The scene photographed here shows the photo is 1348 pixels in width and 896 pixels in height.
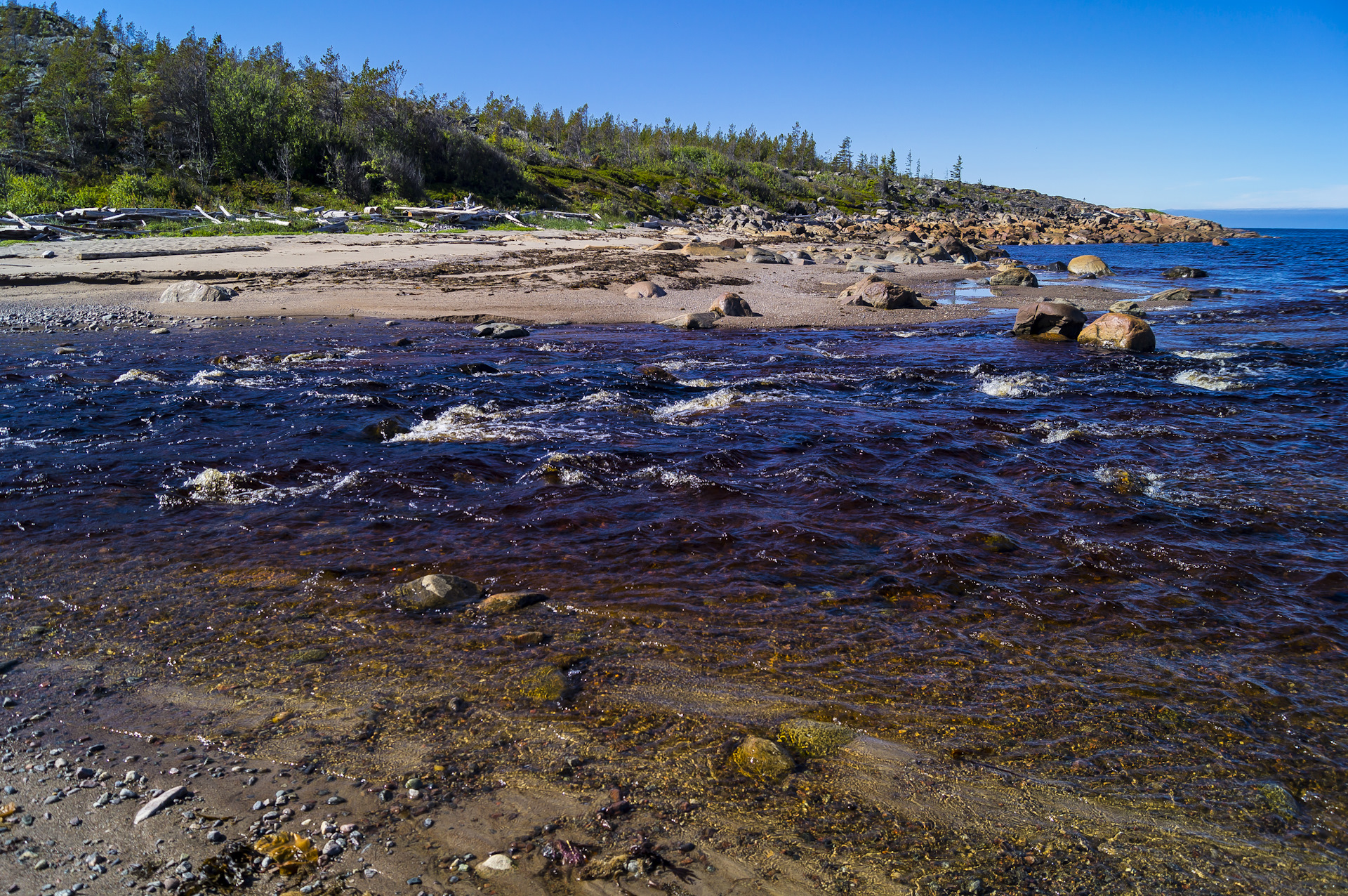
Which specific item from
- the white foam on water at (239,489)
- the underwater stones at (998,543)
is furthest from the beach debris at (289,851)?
the underwater stones at (998,543)

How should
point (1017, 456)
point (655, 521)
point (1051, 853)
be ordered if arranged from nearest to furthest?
point (1051, 853)
point (655, 521)
point (1017, 456)

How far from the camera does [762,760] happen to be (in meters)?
3.38

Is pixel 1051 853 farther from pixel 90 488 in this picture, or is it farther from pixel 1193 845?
pixel 90 488

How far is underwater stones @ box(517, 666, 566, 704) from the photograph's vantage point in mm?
3889

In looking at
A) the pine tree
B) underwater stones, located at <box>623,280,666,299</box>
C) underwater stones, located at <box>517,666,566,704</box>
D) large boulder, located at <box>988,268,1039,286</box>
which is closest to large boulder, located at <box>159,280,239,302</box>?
underwater stones, located at <box>623,280,666,299</box>

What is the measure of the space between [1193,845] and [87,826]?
14.9 ft

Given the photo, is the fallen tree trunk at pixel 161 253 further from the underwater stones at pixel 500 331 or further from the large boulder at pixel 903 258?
the large boulder at pixel 903 258

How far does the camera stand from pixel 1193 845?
295cm

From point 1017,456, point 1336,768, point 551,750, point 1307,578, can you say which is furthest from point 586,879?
point 1017,456

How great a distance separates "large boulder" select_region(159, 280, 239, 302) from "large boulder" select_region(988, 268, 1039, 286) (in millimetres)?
24870

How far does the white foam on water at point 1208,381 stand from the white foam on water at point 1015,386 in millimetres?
2319

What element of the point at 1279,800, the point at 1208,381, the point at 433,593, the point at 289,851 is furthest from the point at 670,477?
the point at 1208,381

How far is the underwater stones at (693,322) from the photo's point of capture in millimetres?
16797

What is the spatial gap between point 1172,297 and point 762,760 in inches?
1007
